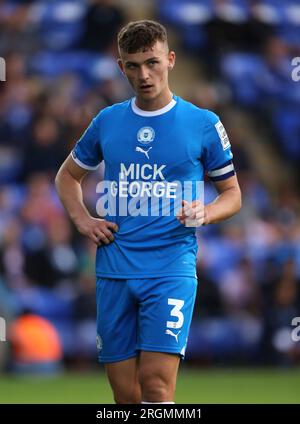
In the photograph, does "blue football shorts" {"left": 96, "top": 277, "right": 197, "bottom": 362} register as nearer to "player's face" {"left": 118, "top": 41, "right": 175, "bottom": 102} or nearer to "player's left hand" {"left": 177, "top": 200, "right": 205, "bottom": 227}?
"player's left hand" {"left": 177, "top": 200, "right": 205, "bottom": 227}

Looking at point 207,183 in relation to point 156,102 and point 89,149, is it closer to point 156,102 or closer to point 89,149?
point 89,149

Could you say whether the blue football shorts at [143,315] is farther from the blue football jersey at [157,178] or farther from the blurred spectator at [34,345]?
the blurred spectator at [34,345]

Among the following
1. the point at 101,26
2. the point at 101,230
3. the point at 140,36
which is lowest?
the point at 101,230

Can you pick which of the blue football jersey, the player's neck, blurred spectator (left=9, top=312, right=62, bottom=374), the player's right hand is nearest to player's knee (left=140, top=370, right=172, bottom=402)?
the blue football jersey

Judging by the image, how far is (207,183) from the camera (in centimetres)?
1234

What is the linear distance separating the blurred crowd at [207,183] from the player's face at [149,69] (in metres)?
5.96

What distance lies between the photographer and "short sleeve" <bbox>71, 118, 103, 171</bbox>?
6016mm

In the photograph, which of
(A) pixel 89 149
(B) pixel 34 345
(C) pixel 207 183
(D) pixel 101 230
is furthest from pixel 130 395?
(C) pixel 207 183

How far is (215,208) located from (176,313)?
0.59 meters

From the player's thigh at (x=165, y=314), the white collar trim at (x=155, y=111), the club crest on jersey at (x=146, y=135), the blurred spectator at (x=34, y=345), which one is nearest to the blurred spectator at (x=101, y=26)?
the blurred spectator at (x=34, y=345)

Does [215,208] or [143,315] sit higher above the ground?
[215,208]

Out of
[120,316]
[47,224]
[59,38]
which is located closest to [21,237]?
[47,224]

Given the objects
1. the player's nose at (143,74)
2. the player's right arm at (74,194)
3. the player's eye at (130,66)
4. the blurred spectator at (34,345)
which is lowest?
the blurred spectator at (34,345)

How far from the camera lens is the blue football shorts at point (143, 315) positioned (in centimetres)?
561
